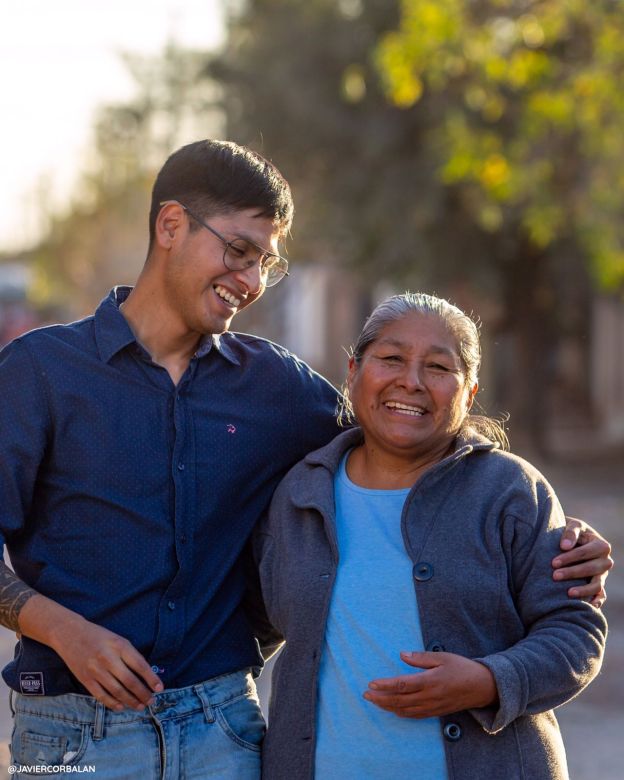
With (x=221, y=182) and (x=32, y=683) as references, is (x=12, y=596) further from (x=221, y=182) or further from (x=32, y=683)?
(x=221, y=182)

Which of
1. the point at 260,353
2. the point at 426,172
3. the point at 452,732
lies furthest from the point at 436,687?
the point at 426,172

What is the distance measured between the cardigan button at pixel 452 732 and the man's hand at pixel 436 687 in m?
0.08

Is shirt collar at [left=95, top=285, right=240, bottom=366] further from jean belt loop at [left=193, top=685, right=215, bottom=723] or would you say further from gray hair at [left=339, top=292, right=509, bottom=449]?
jean belt loop at [left=193, top=685, right=215, bottom=723]

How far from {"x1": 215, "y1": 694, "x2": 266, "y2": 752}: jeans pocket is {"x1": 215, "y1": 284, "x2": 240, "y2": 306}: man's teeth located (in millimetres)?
952

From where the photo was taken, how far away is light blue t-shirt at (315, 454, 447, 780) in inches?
106

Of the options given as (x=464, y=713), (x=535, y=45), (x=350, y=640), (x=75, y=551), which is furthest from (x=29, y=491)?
(x=535, y=45)

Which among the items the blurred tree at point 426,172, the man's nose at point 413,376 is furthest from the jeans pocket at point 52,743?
the blurred tree at point 426,172

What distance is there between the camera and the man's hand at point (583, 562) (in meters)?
2.71

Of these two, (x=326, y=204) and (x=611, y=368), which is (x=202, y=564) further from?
(x=611, y=368)

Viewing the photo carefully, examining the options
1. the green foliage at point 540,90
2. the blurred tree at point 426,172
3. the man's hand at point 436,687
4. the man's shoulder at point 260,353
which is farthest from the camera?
the blurred tree at point 426,172

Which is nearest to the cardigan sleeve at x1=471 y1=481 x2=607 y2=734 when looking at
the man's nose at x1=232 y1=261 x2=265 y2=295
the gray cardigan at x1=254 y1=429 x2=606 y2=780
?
the gray cardigan at x1=254 y1=429 x2=606 y2=780

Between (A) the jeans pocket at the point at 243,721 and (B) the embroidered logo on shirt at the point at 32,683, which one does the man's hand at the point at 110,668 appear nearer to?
(B) the embroidered logo on shirt at the point at 32,683

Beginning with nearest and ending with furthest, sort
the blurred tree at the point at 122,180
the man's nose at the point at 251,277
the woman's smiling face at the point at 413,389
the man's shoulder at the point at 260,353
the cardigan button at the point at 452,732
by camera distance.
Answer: the cardigan button at the point at 452,732
the woman's smiling face at the point at 413,389
the man's nose at the point at 251,277
the man's shoulder at the point at 260,353
the blurred tree at the point at 122,180

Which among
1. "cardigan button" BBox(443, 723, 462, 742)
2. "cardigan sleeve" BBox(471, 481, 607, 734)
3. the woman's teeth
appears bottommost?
"cardigan button" BBox(443, 723, 462, 742)
